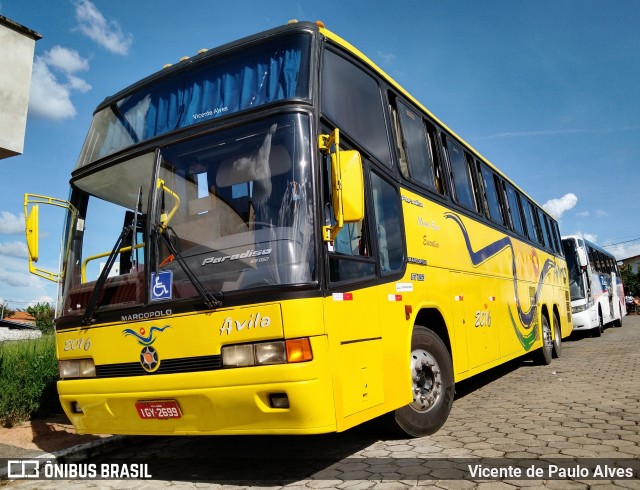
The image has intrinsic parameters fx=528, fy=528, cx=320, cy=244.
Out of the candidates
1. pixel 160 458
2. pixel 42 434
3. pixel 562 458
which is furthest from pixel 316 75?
pixel 42 434

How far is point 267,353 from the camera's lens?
3.70 m

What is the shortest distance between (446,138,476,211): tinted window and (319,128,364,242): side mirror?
370cm

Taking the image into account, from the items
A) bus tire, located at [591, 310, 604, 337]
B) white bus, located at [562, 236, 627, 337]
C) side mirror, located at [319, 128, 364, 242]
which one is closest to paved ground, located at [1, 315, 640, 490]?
side mirror, located at [319, 128, 364, 242]

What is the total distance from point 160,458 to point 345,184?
3605 mm

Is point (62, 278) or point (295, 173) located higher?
point (295, 173)

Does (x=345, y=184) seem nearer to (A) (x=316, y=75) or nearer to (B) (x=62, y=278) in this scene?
(A) (x=316, y=75)

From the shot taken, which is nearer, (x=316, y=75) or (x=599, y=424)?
(x=316, y=75)

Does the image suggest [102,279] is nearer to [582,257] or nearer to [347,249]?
[347,249]

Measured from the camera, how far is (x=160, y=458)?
5457 mm

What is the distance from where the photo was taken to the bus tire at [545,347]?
36.3ft

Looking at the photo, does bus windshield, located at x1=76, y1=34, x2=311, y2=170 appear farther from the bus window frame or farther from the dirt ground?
the bus window frame

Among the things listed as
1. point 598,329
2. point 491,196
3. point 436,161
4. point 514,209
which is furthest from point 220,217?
point 598,329

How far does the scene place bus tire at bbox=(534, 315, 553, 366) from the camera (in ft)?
36.3

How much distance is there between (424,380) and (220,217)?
8.91 feet
